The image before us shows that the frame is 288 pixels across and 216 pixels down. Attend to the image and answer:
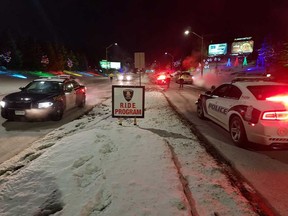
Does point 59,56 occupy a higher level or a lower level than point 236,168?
higher

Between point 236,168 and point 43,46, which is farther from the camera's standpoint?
point 43,46

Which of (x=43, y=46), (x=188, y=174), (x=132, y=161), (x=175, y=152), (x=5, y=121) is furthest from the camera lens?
(x=43, y=46)

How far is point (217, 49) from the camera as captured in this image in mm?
87625

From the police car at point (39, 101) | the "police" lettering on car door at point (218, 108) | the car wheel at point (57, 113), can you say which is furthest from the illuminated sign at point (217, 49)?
the car wheel at point (57, 113)

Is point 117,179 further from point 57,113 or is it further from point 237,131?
point 57,113

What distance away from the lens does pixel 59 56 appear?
76125 mm

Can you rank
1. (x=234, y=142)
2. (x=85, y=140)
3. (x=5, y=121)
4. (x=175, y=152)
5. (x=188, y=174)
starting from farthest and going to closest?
(x=5, y=121) < (x=234, y=142) < (x=85, y=140) < (x=175, y=152) < (x=188, y=174)

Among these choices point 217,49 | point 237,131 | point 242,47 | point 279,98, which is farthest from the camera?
point 217,49

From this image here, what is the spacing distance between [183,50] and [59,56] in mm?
65893

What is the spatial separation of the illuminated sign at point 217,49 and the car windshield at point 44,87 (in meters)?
78.9

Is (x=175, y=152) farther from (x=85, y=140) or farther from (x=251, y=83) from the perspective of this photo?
(x=251, y=83)

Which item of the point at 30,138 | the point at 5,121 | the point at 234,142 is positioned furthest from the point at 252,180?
the point at 5,121

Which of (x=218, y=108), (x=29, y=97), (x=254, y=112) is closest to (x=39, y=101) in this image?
(x=29, y=97)

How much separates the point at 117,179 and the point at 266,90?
192 inches
